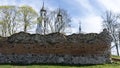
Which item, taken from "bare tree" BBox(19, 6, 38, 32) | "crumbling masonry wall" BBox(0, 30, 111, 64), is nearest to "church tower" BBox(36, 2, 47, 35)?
"bare tree" BBox(19, 6, 38, 32)

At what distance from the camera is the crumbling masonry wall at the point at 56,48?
23.2m

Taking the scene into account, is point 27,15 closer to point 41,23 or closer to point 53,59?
point 41,23

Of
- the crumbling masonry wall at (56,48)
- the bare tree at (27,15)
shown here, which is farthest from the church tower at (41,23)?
the crumbling masonry wall at (56,48)

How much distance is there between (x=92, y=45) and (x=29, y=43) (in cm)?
508

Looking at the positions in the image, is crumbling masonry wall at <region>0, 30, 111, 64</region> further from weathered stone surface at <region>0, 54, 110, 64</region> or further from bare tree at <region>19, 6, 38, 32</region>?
bare tree at <region>19, 6, 38, 32</region>

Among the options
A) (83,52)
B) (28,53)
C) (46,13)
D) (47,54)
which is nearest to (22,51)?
(28,53)

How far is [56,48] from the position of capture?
932 inches

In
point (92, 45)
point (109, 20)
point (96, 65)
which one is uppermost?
point (109, 20)

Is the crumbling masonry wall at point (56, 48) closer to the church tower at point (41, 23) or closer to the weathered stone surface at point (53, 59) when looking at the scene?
the weathered stone surface at point (53, 59)

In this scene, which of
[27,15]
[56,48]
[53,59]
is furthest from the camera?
[27,15]

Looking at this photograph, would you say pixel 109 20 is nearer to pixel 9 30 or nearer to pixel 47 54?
pixel 9 30

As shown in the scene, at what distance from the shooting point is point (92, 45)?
935 inches

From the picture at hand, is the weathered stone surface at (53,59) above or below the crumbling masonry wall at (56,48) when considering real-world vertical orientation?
below

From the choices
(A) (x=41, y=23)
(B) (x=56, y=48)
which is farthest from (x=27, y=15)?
(B) (x=56, y=48)
